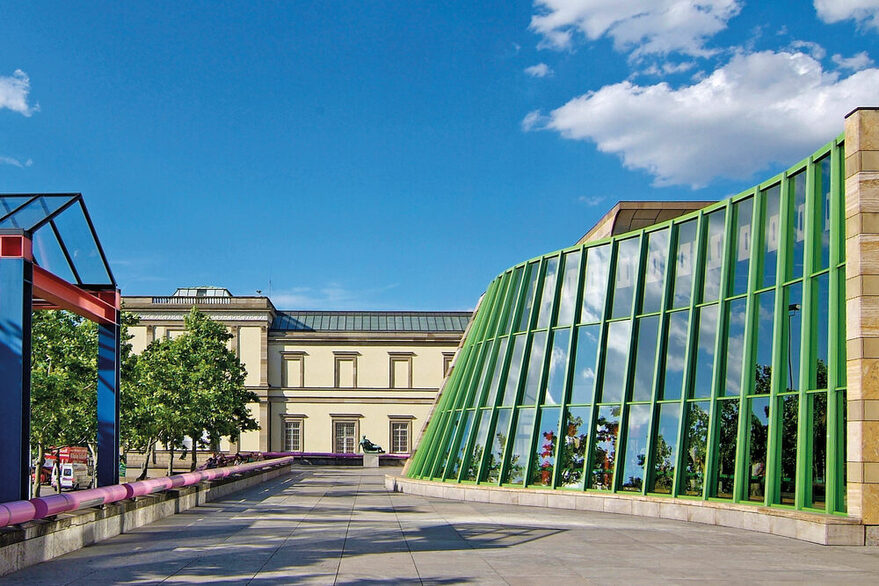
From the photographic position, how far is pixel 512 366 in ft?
95.1

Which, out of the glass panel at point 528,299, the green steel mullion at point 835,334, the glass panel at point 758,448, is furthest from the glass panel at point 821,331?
the glass panel at point 528,299

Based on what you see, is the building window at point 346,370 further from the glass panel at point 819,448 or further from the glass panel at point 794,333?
the glass panel at point 819,448

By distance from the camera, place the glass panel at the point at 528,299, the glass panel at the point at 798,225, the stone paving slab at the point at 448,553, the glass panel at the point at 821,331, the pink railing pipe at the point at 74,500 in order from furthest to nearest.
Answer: the glass panel at the point at 528,299
the glass panel at the point at 798,225
the glass panel at the point at 821,331
the pink railing pipe at the point at 74,500
the stone paving slab at the point at 448,553

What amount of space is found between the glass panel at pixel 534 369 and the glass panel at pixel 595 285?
1.64 m

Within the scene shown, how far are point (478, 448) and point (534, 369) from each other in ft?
9.69

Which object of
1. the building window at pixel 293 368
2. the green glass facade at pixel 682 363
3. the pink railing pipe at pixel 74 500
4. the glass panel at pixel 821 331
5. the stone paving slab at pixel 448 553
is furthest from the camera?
the building window at pixel 293 368

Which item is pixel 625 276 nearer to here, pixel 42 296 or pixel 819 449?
pixel 819 449

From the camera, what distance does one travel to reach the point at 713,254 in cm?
2314

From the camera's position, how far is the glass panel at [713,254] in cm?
2283

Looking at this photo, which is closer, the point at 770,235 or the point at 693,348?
the point at 770,235

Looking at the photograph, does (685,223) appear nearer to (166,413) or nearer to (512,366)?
(512,366)

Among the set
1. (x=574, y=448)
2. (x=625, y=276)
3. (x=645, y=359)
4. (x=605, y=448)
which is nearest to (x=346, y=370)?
(x=574, y=448)

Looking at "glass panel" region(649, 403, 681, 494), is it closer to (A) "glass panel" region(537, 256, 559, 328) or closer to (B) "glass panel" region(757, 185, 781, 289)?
(B) "glass panel" region(757, 185, 781, 289)

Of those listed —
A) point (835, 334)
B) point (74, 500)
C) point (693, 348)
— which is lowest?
point (74, 500)
